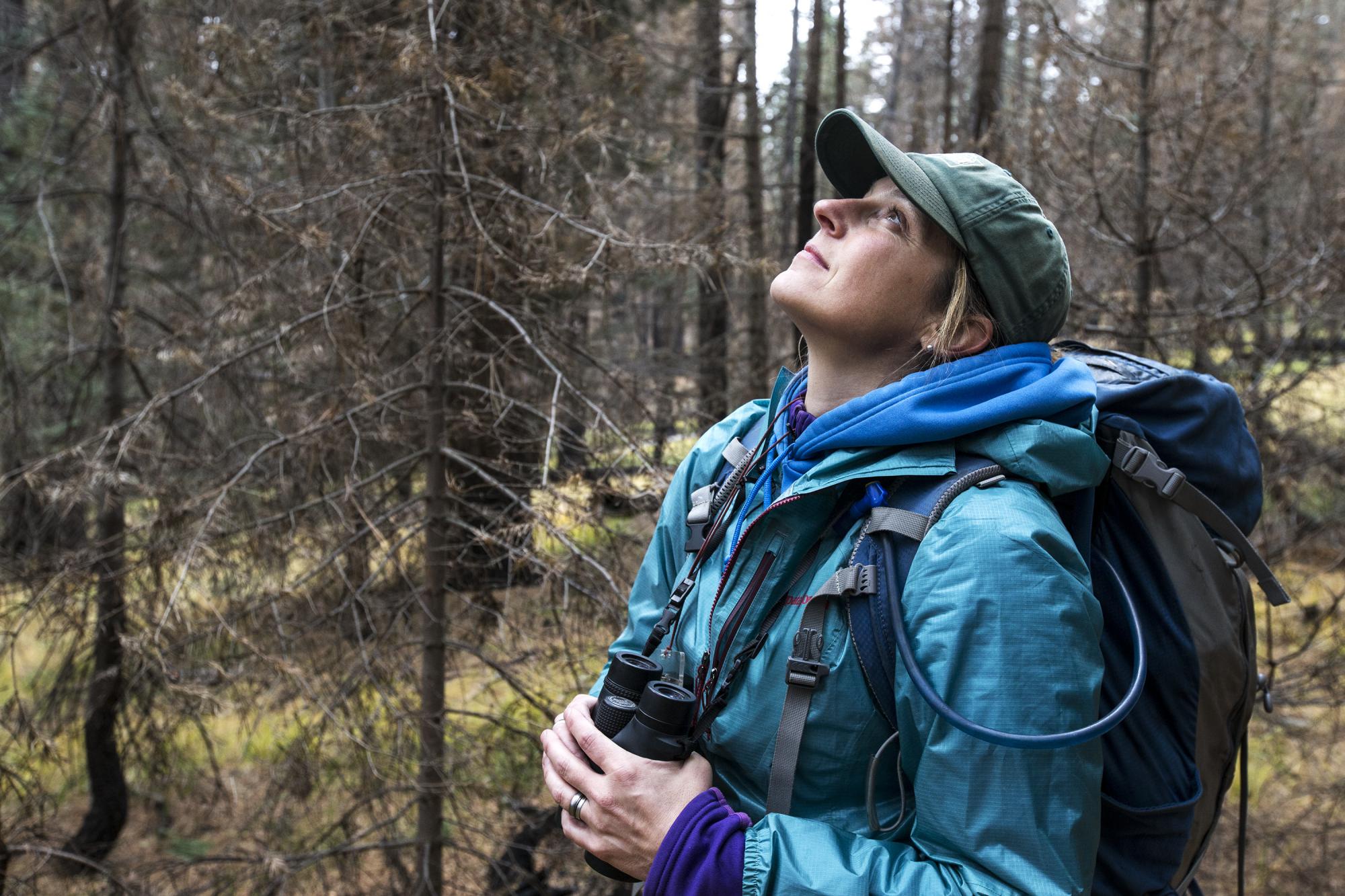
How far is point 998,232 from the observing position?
1.67 meters

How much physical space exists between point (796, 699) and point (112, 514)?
6.08m

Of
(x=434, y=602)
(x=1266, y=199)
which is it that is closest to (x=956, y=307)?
(x=434, y=602)

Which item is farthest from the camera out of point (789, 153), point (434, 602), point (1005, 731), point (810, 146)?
point (789, 153)

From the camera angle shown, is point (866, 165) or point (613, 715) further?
point (866, 165)

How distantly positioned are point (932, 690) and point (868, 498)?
0.33 m

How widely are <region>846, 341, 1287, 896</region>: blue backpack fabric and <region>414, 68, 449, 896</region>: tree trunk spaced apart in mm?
2791

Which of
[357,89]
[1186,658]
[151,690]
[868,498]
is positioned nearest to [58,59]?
[357,89]

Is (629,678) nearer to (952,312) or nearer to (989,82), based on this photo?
(952,312)

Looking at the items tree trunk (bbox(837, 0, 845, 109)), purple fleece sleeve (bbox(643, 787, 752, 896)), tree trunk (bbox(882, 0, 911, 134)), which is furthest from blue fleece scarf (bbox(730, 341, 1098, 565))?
tree trunk (bbox(882, 0, 911, 134))

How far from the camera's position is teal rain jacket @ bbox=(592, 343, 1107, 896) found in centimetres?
127

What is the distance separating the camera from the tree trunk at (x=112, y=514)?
227 inches

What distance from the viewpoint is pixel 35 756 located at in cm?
422

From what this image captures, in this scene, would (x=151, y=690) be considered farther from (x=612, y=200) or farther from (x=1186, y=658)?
(x=1186, y=658)

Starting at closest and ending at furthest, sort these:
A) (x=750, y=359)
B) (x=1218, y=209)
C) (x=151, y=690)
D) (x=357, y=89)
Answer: (x=357, y=89) → (x=151, y=690) → (x=1218, y=209) → (x=750, y=359)
